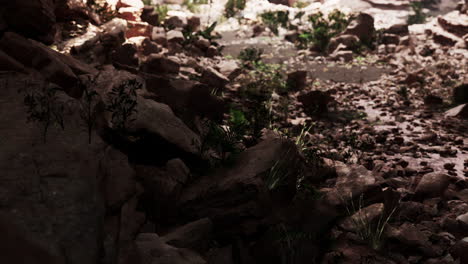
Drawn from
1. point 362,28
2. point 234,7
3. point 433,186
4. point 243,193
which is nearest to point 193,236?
point 243,193

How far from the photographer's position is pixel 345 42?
13641mm

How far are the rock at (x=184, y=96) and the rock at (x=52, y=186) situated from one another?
1.93m

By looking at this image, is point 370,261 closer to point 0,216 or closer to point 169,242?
point 169,242

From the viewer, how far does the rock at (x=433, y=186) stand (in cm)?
432

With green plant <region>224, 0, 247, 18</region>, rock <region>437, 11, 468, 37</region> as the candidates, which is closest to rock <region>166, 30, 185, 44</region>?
green plant <region>224, 0, 247, 18</region>

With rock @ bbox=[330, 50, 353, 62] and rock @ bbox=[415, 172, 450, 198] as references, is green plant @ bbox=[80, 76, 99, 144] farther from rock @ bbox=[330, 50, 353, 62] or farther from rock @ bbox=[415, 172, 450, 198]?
rock @ bbox=[330, 50, 353, 62]

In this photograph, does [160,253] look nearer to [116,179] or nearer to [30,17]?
[116,179]

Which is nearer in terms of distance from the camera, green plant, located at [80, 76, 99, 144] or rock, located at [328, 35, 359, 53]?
green plant, located at [80, 76, 99, 144]

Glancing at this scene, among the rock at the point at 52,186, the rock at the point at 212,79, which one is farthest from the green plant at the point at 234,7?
the rock at the point at 52,186

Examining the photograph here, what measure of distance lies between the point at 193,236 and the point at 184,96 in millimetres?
2581

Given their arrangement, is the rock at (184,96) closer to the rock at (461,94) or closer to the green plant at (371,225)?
the green plant at (371,225)

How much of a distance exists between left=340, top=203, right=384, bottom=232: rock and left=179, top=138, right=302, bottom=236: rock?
60 cm

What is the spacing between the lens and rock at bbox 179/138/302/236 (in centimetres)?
323

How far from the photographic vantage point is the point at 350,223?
11.9 feet
